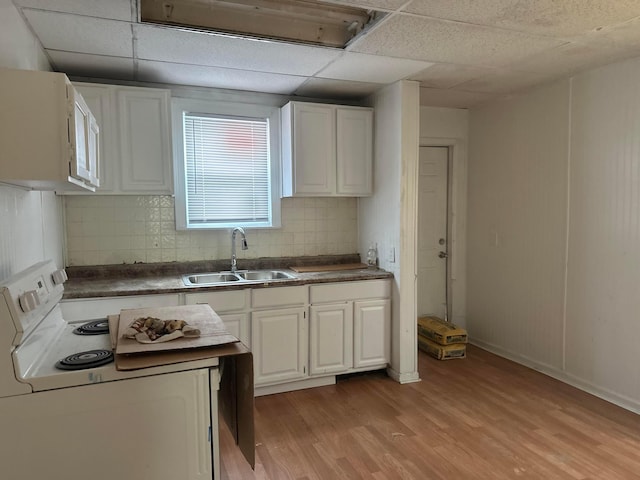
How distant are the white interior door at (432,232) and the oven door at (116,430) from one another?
128 inches

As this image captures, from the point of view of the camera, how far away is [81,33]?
2.44 meters

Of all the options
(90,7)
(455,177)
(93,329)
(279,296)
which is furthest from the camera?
(455,177)

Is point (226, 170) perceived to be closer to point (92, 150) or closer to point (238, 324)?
point (238, 324)

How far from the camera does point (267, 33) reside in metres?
2.50

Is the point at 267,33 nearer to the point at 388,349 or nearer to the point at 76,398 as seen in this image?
the point at 76,398

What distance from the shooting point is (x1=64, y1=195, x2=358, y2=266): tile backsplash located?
331 cm

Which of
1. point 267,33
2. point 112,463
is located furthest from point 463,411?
point 267,33

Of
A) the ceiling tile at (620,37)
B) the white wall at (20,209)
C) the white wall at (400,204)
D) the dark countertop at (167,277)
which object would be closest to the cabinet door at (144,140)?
the white wall at (20,209)

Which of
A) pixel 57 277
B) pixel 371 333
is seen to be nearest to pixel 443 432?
pixel 371 333

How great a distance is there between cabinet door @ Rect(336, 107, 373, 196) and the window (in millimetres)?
560

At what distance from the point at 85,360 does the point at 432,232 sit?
11.9 ft

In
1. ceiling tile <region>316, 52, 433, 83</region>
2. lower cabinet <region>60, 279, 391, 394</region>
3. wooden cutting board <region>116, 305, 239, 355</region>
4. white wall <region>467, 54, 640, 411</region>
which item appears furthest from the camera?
lower cabinet <region>60, 279, 391, 394</region>

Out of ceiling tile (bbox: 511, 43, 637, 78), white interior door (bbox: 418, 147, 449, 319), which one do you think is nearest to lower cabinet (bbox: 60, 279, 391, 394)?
white interior door (bbox: 418, 147, 449, 319)

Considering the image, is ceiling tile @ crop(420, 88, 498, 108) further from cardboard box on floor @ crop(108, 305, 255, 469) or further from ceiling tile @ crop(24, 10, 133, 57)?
cardboard box on floor @ crop(108, 305, 255, 469)
